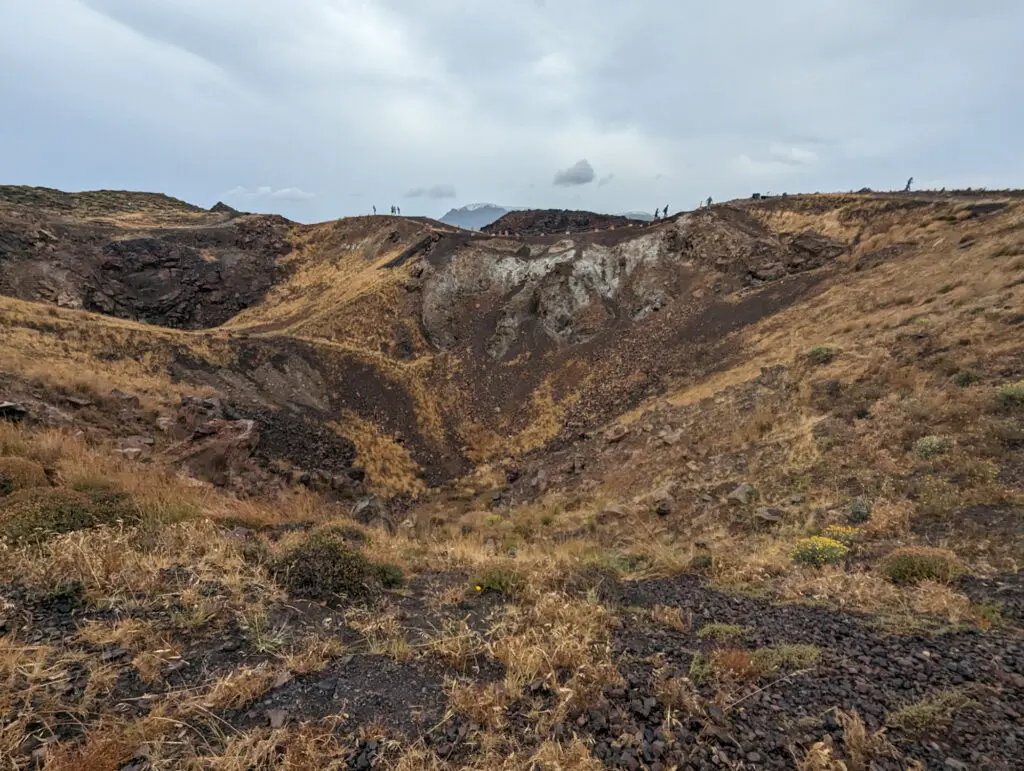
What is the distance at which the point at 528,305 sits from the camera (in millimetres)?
33281

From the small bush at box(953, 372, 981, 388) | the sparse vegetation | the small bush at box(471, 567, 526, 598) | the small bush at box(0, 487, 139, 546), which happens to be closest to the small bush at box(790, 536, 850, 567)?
the small bush at box(471, 567, 526, 598)

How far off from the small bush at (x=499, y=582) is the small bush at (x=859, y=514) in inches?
271

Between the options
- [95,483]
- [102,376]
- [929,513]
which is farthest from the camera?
[102,376]

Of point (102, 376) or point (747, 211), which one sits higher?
point (747, 211)

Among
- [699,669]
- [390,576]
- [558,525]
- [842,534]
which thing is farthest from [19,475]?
[842,534]

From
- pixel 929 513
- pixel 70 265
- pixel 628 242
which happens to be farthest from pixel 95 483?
pixel 70 265

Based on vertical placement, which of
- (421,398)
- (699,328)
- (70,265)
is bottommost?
(421,398)

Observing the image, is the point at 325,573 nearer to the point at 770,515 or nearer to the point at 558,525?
the point at 770,515

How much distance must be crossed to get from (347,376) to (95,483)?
19637 mm

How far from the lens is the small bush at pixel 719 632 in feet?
17.0

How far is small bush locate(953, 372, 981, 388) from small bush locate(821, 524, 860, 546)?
20.8 feet

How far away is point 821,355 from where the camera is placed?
16.9m

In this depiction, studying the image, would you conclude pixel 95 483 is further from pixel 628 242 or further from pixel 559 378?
pixel 628 242

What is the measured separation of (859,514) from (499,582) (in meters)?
7.27
